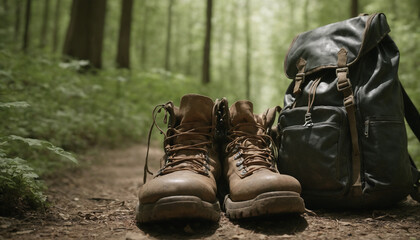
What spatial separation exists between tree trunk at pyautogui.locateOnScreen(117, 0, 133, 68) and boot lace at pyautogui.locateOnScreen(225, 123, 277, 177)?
7900 millimetres

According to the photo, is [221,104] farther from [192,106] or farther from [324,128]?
[324,128]

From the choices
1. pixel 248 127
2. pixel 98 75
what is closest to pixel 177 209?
pixel 248 127

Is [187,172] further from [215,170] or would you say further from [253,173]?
[253,173]

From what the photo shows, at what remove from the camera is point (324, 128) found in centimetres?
195

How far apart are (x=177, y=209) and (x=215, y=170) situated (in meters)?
0.56

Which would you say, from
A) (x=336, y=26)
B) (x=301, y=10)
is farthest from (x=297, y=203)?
(x=301, y=10)

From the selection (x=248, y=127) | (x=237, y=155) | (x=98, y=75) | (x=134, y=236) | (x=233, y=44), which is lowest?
(x=134, y=236)

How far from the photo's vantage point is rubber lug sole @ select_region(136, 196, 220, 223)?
1.50 metres

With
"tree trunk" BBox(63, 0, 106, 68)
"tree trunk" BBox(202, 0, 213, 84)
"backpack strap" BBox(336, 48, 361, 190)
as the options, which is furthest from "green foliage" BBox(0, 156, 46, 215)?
"tree trunk" BBox(202, 0, 213, 84)

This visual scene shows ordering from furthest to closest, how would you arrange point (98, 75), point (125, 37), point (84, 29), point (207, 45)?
point (207, 45)
point (125, 37)
point (98, 75)
point (84, 29)

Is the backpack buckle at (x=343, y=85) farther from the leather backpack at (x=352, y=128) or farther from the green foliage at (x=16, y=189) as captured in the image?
the green foliage at (x=16, y=189)

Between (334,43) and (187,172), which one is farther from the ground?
(334,43)

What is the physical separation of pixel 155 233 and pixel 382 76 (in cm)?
177

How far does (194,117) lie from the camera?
2092 millimetres
